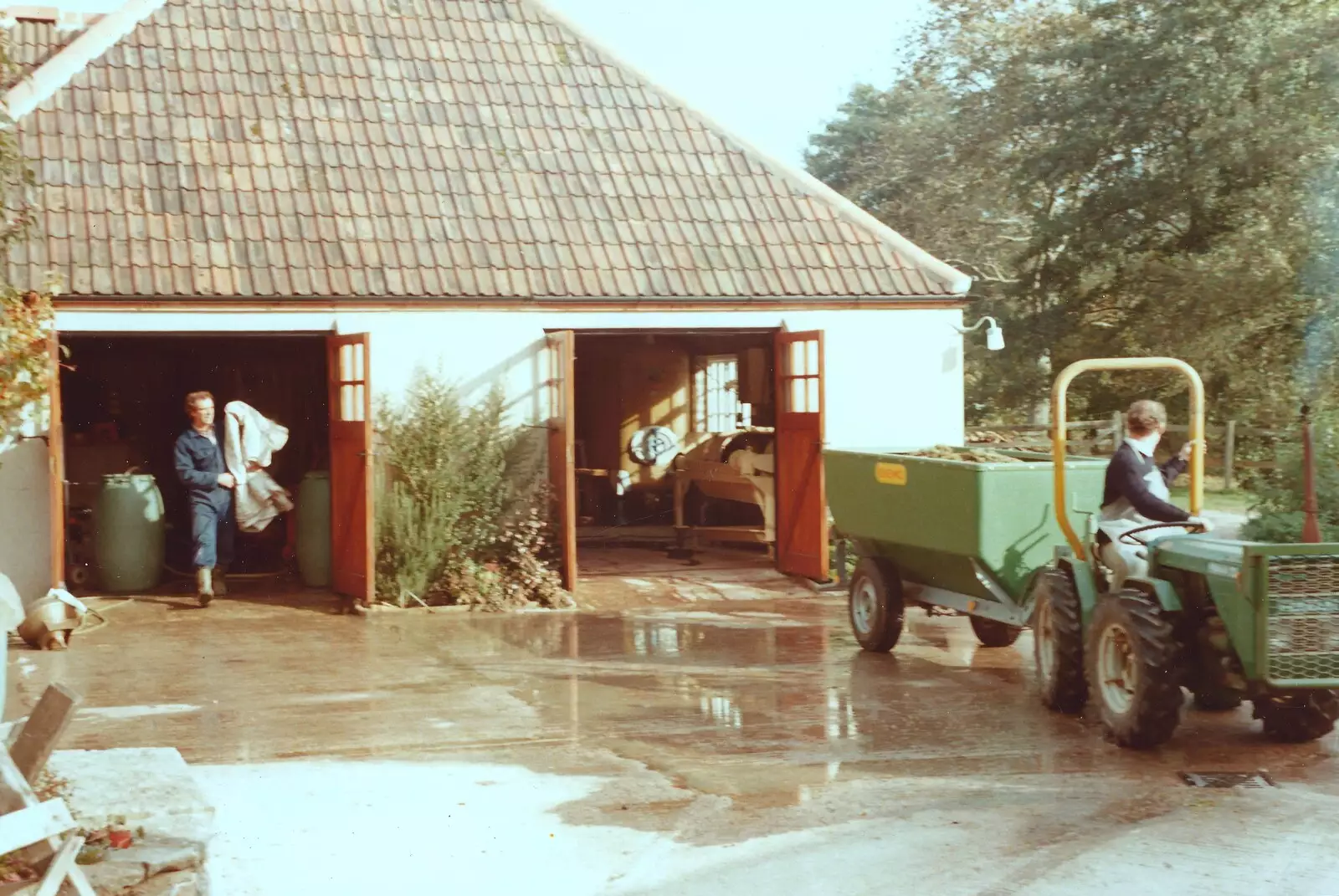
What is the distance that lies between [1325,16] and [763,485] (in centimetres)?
1120

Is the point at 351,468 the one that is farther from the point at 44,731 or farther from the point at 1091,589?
the point at 44,731

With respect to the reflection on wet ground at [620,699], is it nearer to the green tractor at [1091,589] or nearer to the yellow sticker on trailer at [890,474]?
the green tractor at [1091,589]

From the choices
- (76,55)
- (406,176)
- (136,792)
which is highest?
(76,55)

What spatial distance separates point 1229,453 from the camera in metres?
23.6

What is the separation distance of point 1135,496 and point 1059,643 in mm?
865

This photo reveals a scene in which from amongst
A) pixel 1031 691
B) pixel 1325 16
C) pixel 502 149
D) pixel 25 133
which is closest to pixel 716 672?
pixel 1031 691

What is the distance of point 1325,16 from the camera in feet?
70.9

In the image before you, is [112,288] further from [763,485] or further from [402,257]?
[763,485]

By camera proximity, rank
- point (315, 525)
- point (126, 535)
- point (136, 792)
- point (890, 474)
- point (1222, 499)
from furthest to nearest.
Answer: point (1222, 499), point (315, 525), point (126, 535), point (890, 474), point (136, 792)

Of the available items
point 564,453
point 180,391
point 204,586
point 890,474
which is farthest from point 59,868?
point 180,391

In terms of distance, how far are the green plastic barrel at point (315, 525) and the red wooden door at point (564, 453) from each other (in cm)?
197

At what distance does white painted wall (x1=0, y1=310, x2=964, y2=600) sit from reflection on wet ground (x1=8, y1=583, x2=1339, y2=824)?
1325 mm

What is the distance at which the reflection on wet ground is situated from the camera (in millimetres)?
7721

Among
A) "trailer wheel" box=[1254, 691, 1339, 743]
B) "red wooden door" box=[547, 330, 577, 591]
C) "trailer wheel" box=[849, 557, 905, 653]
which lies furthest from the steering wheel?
"red wooden door" box=[547, 330, 577, 591]
